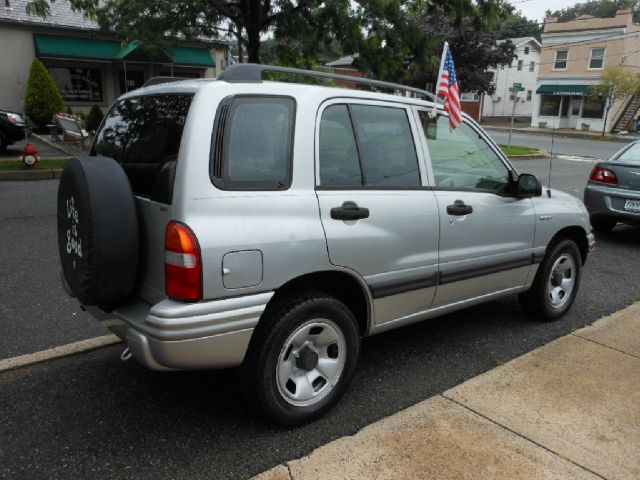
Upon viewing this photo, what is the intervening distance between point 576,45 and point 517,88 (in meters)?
24.4

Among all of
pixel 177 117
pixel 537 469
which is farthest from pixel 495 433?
pixel 177 117

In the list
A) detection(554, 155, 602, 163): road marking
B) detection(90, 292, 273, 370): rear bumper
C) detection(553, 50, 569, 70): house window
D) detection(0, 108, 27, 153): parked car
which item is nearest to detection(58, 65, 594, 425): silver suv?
detection(90, 292, 273, 370): rear bumper

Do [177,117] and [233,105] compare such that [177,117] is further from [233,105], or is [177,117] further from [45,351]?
[45,351]

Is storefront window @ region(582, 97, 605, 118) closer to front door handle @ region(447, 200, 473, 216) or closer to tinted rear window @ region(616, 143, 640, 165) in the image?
tinted rear window @ region(616, 143, 640, 165)

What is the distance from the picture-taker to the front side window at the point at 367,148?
10.1ft

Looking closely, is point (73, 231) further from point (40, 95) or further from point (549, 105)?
point (549, 105)

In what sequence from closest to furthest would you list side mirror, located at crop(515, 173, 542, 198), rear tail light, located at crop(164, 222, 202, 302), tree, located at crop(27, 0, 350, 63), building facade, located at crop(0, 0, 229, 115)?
rear tail light, located at crop(164, 222, 202, 302) → side mirror, located at crop(515, 173, 542, 198) → tree, located at crop(27, 0, 350, 63) → building facade, located at crop(0, 0, 229, 115)

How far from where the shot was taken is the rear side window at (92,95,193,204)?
8.96 ft

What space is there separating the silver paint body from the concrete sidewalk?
61 centimetres

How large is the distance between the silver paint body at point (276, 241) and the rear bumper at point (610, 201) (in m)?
4.70

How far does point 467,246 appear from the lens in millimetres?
3740

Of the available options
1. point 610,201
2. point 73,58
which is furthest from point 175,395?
point 73,58

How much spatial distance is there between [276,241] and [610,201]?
6454mm

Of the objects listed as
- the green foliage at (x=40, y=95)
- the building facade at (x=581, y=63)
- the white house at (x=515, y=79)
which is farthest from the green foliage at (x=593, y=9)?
the green foliage at (x=40, y=95)
